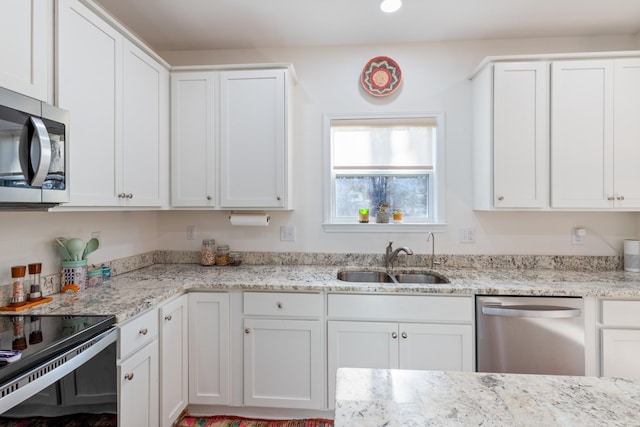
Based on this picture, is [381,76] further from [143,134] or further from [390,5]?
[143,134]

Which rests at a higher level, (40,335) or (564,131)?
(564,131)

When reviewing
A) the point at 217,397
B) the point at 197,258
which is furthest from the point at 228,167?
the point at 217,397

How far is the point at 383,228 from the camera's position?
2561 mm

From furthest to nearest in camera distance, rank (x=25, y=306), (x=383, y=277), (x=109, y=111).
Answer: (x=383, y=277), (x=109, y=111), (x=25, y=306)

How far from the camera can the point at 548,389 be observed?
79 centimetres

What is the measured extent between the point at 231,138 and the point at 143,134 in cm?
56

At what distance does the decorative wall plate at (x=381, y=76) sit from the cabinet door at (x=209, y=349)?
1.89 meters

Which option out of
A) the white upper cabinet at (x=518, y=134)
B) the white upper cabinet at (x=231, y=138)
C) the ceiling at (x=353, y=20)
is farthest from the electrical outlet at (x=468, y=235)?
the ceiling at (x=353, y=20)

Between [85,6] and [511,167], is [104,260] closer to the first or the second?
[85,6]

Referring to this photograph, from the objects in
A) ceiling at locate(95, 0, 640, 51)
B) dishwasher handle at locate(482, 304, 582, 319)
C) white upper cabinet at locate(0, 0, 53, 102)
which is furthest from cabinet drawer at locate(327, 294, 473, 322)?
ceiling at locate(95, 0, 640, 51)

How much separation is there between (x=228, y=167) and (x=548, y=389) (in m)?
2.11

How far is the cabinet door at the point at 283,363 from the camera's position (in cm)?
200

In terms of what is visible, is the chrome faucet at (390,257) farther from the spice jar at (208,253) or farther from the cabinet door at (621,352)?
the spice jar at (208,253)

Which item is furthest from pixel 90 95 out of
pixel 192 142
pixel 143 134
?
pixel 192 142
